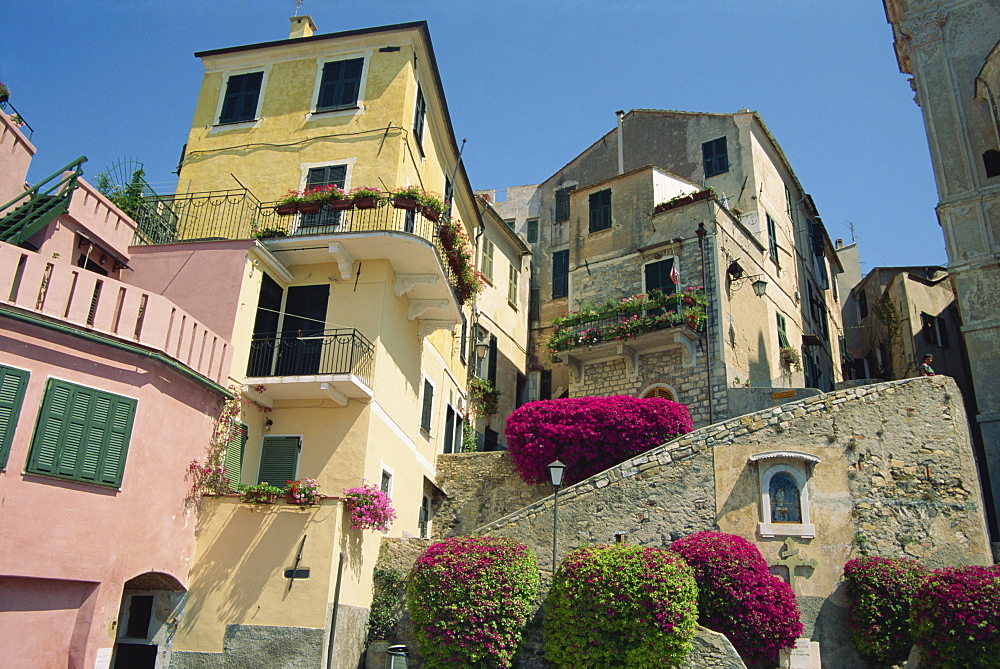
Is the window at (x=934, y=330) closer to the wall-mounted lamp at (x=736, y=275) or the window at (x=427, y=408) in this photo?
the wall-mounted lamp at (x=736, y=275)

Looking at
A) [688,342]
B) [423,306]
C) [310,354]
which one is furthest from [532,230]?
[310,354]

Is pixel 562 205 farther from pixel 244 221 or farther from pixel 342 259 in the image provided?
pixel 342 259

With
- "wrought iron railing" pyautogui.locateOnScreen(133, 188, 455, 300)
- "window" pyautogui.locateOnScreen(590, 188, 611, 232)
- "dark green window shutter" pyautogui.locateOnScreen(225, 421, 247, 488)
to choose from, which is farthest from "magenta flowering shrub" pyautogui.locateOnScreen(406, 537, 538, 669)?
"window" pyautogui.locateOnScreen(590, 188, 611, 232)

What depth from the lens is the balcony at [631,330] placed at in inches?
902

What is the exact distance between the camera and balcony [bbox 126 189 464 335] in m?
16.6

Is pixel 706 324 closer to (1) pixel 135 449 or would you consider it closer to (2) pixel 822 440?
(2) pixel 822 440

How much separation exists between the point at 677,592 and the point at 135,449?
363 inches

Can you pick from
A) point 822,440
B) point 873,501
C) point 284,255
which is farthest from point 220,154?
point 873,501

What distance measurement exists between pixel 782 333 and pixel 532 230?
39.1 feet

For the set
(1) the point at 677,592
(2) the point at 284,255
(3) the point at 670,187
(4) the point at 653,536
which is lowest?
(1) the point at 677,592

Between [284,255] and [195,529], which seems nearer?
[195,529]

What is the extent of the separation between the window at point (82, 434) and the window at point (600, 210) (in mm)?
18446

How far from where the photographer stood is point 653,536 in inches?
650

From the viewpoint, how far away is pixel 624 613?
43.2 feet
